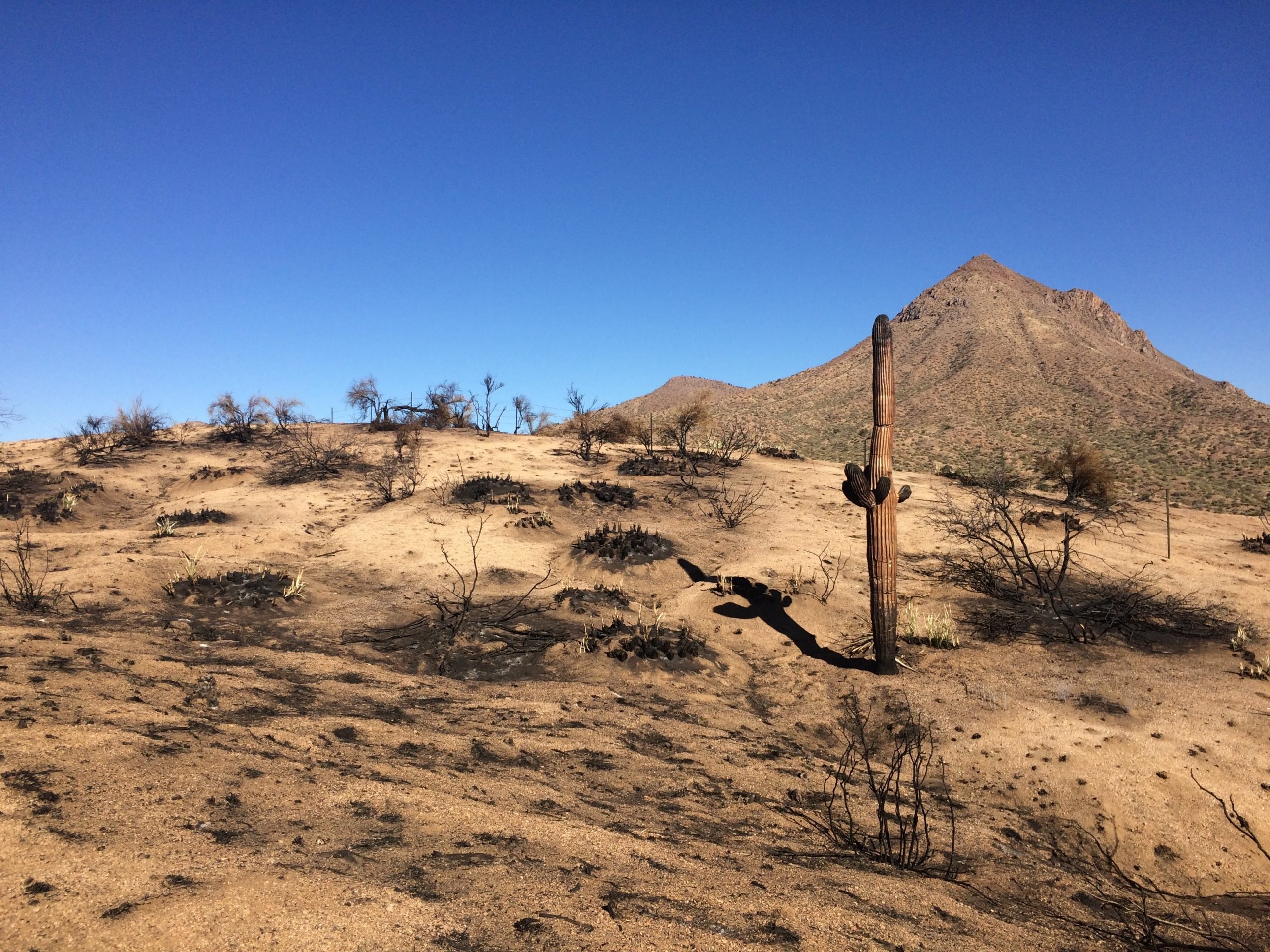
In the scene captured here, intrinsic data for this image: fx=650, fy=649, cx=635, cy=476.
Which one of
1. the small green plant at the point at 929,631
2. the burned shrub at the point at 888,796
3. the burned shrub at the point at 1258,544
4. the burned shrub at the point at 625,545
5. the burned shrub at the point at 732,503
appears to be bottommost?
the burned shrub at the point at 888,796

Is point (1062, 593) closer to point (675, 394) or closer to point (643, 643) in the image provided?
point (643, 643)

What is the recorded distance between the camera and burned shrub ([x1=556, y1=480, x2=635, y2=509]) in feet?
55.9

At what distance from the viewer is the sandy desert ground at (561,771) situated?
105 inches

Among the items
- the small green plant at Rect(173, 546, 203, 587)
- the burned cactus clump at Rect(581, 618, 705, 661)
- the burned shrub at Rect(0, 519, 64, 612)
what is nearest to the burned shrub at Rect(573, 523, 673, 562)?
the burned cactus clump at Rect(581, 618, 705, 661)

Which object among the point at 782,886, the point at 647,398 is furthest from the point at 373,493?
the point at 647,398

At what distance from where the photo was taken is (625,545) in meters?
13.0

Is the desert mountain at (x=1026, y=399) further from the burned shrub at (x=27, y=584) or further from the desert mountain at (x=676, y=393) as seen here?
the burned shrub at (x=27, y=584)

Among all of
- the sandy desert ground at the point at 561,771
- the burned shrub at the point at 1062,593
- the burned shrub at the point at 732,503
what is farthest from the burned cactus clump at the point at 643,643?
the burned shrub at the point at 732,503

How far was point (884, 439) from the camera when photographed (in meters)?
7.75

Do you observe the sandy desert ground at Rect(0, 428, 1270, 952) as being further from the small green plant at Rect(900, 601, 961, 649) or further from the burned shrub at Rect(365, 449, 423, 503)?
the burned shrub at Rect(365, 449, 423, 503)

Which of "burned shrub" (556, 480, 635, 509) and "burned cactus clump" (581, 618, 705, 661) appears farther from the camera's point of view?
"burned shrub" (556, 480, 635, 509)

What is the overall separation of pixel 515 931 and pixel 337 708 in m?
3.73

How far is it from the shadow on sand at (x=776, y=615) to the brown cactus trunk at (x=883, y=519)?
547 mm

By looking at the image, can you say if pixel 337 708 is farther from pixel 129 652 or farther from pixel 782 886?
pixel 782 886
